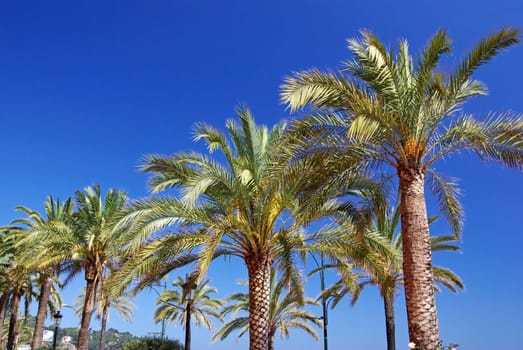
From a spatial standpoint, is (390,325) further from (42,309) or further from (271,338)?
(42,309)

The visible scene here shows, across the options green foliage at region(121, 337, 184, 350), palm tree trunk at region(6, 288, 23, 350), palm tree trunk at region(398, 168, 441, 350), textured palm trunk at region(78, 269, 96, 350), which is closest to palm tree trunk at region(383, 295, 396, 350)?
green foliage at region(121, 337, 184, 350)

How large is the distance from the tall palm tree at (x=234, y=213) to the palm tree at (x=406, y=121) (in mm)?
2209

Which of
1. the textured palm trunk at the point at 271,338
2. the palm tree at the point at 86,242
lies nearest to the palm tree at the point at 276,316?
the textured palm trunk at the point at 271,338

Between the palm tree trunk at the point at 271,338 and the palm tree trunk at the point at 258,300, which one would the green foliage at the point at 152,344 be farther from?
the palm tree trunk at the point at 258,300

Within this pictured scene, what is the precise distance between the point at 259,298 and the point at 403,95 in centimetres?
721

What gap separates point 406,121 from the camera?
1074 cm

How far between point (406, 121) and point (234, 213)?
19.7 feet

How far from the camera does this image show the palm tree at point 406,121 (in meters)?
10.3

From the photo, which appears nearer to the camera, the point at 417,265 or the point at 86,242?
the point at 417,265

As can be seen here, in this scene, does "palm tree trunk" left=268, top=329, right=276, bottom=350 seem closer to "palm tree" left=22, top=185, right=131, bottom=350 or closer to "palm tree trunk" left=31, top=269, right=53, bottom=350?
"palm tree" left=22, top=185, right=131, bottom=350

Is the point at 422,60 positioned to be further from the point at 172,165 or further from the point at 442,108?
the point at 172,165

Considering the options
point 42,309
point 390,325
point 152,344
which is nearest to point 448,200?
point 390,325

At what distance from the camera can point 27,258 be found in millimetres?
22531

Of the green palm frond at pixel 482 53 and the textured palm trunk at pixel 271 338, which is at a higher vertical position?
the green palm frond at pixel 482 53
